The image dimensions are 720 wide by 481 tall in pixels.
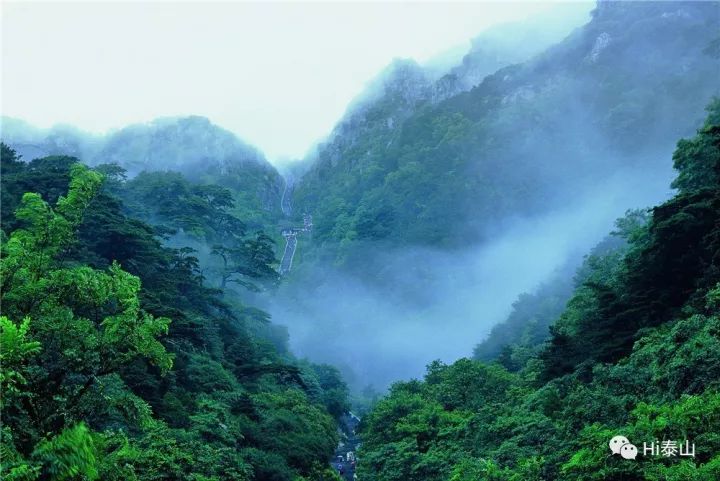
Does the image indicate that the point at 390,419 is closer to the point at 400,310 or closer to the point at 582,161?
the point at 400,310

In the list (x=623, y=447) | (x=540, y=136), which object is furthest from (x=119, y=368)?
(x=540, y=136)

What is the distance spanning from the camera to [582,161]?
98062 mm

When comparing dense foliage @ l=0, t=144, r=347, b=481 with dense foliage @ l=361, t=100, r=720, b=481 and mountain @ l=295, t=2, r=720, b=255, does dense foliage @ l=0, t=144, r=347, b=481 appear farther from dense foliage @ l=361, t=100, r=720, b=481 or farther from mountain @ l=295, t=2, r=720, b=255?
mountain @ l=295, t=2, r=720, b=255

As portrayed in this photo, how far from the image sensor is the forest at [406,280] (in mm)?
11703

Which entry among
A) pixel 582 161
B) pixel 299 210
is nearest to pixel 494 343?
pixel 582 161

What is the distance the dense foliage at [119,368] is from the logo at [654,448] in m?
9.19

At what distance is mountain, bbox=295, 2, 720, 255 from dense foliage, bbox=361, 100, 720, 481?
58.3 m

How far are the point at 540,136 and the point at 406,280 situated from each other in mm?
37136

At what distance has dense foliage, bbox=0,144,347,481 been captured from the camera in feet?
30.6

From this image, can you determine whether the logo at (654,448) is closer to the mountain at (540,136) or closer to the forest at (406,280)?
the forest at (406,280)

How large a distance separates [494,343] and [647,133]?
53.1 m

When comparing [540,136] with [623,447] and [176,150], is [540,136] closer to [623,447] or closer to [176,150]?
[176,150]

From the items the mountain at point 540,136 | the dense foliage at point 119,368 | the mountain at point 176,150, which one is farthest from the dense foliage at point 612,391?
the mountain at point 176,150

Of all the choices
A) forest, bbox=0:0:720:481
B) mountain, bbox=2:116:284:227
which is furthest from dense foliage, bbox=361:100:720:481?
mountain, bbox=2:116:284:227
